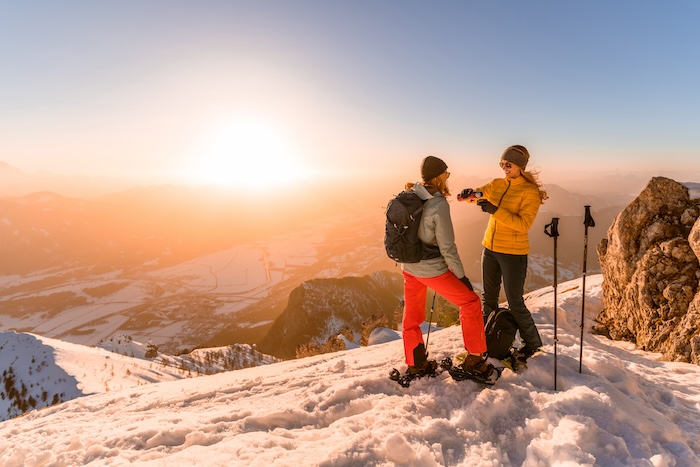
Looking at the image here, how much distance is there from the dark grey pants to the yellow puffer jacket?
175mm

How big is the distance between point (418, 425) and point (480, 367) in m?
1.35

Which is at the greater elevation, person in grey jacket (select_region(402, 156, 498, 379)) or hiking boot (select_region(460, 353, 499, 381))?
person in grey jacket (select_region(402, 156, 498, 379))

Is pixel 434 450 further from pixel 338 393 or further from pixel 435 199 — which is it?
pixel 435 199

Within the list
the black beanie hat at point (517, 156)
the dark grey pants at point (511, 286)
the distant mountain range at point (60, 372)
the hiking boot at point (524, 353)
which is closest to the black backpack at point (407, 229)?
the dark grey pants at point (511, 286)

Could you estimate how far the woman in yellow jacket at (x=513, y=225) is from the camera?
4887 mm

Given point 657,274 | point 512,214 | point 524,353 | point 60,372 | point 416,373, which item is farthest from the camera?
point 60,372

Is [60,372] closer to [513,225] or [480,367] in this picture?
[480,367]

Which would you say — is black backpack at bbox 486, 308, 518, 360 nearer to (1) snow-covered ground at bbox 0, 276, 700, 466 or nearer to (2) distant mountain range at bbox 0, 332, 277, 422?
(1) snow-covered ground at bbox 0, 276, 700, 466

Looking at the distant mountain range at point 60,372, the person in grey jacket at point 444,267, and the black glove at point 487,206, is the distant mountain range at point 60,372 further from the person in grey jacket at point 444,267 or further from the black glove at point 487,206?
the black glove at point 487,206

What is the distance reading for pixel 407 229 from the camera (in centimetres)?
455

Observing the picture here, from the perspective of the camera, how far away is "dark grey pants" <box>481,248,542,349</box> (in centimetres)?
520

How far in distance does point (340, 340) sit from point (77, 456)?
22.9 m

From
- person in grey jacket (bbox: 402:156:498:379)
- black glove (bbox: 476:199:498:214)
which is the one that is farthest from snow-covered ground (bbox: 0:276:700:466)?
black glove (bbox: 476:199:498:214)

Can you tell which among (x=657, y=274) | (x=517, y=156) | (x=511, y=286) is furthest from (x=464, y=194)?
(x=657, y=274)
